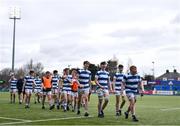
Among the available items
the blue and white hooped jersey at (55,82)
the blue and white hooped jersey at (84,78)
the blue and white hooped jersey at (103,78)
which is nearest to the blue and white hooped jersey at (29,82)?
the blue and white hooped jersey at (55,82)

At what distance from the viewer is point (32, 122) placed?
15648 millimetres

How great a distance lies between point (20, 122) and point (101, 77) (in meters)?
4.45

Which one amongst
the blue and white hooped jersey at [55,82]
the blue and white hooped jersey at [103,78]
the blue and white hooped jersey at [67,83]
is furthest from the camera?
the blue and white hooped jersey at [55,82]

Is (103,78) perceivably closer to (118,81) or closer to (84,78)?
(84,78)

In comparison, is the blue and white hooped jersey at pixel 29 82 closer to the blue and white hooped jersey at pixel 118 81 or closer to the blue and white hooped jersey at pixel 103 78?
the blue and white hooped jersey at pixel 118 81

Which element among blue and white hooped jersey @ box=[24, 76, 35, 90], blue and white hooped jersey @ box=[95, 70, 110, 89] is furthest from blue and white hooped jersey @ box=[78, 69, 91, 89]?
blue and white hooped jersey @ box=[24, 76, 35, 90]

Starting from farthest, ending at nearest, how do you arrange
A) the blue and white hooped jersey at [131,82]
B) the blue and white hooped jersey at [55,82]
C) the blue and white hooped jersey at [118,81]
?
the blue and white hooped jersey at [55,82] → the blue and white hooped jersey at [118,81] → the blue and white hooped jersey at [131,82]

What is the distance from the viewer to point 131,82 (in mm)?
17719

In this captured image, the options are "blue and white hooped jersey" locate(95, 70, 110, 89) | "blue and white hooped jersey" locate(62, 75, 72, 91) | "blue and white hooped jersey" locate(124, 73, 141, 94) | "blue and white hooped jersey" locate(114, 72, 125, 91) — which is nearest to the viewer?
"blue and white hooped jersey" locate(124, 73, 141, 94)

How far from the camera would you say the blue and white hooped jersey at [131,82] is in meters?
17.6

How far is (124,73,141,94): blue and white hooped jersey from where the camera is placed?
1761cm

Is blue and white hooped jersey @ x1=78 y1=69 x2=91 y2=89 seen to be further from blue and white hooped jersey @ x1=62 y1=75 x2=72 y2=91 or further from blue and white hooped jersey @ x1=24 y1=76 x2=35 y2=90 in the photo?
blue and white hooped jersey @ x1=24 y1=76 x2=35 y2=90

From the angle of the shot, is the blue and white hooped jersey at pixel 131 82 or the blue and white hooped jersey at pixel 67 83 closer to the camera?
the blue and white hooped jersey at pixel 131 82

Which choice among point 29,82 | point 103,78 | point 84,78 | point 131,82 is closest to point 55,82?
point 29,82
